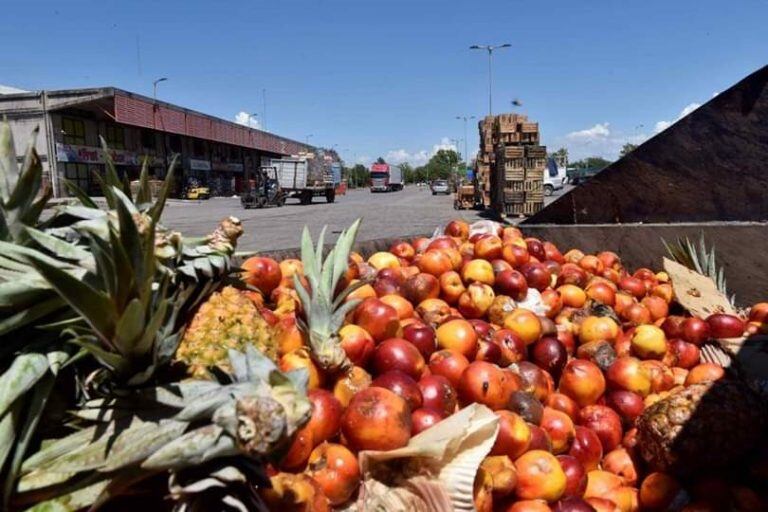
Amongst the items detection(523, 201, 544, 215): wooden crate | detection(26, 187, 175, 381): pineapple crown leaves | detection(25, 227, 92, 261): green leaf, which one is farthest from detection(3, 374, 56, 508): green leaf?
detection(523, 201, 544, 215): wooden crate

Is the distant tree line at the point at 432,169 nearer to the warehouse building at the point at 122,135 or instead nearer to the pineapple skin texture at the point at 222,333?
the warehouse building at the point at 122,135

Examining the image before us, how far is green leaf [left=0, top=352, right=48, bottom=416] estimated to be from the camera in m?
1.61

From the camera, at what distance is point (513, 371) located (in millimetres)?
3162

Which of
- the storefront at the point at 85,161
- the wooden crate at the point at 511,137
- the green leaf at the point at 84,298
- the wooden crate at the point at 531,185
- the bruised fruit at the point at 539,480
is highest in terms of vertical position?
the storefront at the point at 85,161

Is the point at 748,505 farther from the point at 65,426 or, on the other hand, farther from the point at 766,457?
the point at 65,426

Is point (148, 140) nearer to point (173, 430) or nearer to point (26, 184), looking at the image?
point (26, 184)

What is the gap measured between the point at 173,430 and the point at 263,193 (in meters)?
32.3

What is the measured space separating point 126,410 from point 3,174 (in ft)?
3.59

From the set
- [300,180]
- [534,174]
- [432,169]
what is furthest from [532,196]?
[432,169]

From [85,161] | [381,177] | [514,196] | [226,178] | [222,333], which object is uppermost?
[85,161]

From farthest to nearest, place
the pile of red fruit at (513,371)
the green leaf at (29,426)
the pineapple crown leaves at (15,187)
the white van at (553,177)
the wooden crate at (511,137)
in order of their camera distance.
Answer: the white van at (553,177) < the wooden crate at (511,137) < the pile of red fruit at (513,371) < the pineapple crown leaves at (15,187) < the green leaf at (29,426)

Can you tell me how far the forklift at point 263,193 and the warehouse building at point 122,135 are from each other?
7.31 m

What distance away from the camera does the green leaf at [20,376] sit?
1.61 meters

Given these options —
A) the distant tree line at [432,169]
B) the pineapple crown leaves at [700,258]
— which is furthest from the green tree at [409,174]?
the pineapple crown leaves at [700,258]
